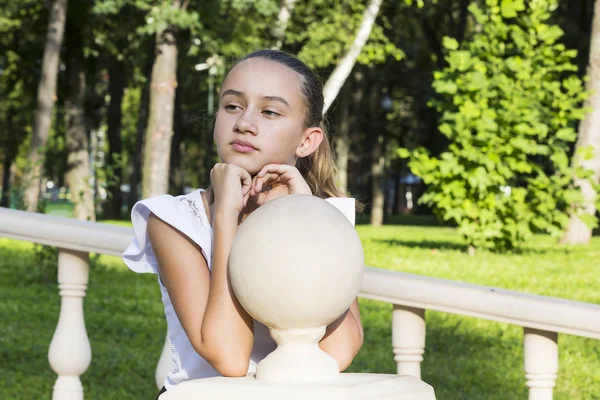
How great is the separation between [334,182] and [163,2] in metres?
20.0

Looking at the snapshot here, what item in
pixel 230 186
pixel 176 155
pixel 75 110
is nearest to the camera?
pixel 230 186

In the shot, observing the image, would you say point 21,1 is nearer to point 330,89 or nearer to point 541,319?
point 330,89

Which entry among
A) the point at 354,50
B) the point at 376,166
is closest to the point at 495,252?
the point at 354,50

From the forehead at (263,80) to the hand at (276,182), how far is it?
146mm

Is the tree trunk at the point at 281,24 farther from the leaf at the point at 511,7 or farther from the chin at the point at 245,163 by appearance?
the chin at the point at 245,163

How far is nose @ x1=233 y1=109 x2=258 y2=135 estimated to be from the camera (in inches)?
83.3

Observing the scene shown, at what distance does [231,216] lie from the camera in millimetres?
1979

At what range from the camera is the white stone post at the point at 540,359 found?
261cm

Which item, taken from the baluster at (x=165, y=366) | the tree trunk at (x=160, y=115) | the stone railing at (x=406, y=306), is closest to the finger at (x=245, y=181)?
the stone railing at (x=406, y=306)

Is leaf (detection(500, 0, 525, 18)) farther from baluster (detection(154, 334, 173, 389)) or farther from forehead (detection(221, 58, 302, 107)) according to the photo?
forehead (detection(221, 58, 302, 107))

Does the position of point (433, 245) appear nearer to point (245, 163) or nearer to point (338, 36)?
point (338, 36)

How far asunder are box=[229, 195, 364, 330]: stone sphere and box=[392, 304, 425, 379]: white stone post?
1170mm

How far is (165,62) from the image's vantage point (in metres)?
21.2

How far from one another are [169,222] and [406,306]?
2.82 feet
